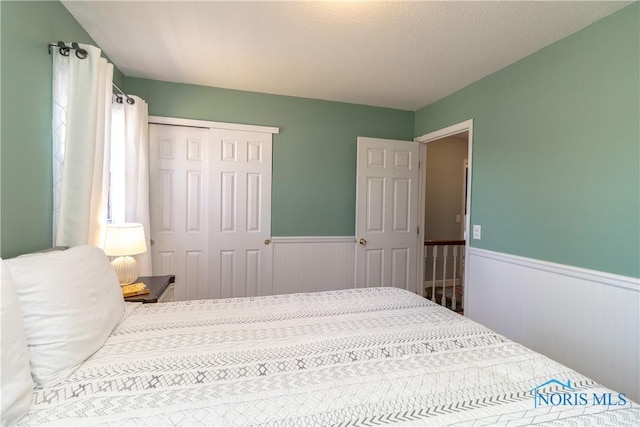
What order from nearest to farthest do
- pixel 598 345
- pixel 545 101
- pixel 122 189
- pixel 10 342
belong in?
pixel 10 342 < pixel 598 345 < pixel 545 101 < pixel 122 189

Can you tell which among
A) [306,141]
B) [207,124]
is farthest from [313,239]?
[207,124]

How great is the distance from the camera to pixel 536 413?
0.83 metres

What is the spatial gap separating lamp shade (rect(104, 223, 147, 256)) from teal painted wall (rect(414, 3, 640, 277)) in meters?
2.70

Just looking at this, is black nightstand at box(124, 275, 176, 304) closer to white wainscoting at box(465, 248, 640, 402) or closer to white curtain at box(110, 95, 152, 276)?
white curtain at box(110, 95, 152, 276)

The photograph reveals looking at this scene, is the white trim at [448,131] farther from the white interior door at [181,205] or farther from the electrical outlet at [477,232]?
the white interior door at [181,205]

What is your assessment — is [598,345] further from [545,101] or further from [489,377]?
[545,101]

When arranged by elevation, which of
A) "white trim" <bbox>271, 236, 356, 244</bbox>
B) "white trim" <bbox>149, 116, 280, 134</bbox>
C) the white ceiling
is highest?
the white ceiling

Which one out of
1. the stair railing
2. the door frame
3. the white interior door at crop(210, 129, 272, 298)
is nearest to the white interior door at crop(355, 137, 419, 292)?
the door frame

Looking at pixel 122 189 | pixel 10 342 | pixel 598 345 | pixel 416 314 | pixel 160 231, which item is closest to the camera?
pixel 10 342

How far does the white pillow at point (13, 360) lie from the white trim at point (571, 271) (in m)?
2.57

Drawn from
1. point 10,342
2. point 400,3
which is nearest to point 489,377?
point 10,342

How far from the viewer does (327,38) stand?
1.97m

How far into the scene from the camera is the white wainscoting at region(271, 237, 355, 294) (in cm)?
309

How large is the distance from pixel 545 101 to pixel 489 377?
195 cm
